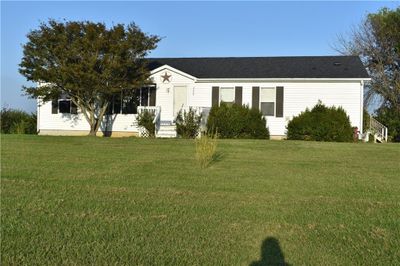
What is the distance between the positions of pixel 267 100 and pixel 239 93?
139 cm

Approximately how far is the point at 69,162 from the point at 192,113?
32.7 ft

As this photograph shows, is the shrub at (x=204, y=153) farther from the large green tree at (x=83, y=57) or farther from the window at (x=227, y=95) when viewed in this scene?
the window at (x=227, y=95)

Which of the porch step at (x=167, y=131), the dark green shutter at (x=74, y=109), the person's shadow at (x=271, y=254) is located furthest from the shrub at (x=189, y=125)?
the person's shadow at (x=271, y=254)

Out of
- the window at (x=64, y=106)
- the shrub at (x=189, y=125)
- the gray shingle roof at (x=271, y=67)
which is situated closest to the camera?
the shrub at (x=189, y=125)

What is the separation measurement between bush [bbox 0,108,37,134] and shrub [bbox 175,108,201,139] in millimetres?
9798

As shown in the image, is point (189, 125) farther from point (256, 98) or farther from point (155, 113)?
point (256, 98)

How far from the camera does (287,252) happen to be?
4648 mm

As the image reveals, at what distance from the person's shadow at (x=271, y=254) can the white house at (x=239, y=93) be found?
15.7m

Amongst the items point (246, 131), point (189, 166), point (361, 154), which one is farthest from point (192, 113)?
point (189, 166)

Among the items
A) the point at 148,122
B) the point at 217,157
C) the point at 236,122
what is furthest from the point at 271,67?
the point at 217,157

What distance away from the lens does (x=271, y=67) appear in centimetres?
2316

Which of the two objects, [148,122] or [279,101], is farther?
[279,101]

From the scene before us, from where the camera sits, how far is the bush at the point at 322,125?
61.2 feet

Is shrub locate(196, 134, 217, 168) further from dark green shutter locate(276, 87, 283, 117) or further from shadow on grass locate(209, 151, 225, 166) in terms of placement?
dark green shutter locate(276, 87, 283, 117)
